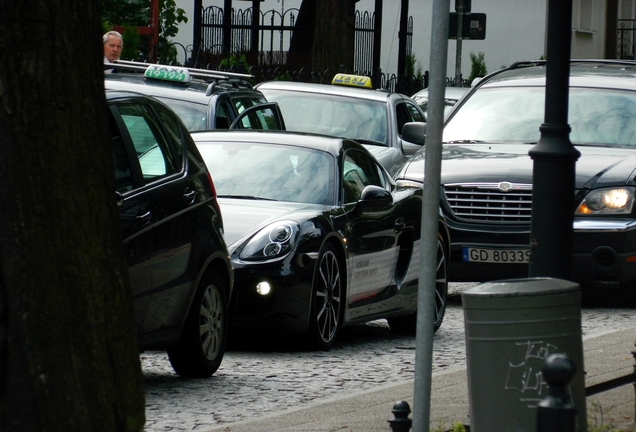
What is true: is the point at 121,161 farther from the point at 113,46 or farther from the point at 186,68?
the point at 113,46

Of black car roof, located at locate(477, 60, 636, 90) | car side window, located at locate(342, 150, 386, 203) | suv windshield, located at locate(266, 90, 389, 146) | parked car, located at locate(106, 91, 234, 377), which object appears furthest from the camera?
suv windshield, located at locate(266, 90, 389, 146)

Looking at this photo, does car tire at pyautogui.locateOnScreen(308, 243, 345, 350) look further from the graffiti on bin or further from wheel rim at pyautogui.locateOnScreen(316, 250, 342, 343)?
the graffiti on bin

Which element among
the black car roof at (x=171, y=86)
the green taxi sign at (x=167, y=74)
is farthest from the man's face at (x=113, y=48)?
the green taxi sign at (x=167, y=74)

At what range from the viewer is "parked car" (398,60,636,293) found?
11672 millimetres

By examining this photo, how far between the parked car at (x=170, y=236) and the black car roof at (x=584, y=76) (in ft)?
19.4

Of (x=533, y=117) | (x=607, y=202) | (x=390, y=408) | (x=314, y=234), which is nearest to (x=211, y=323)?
(x=314, y=234)

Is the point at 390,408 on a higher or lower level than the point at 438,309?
higher

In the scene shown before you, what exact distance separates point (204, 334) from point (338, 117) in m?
8.38

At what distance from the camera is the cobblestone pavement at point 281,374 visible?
23.6 ft

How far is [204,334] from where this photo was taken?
820cm

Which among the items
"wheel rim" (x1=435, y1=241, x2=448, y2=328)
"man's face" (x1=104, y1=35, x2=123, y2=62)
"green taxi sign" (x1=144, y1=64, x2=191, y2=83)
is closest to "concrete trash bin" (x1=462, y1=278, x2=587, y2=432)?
"wheel rim" (x1=435, y1=241, x2=448, y2=328)

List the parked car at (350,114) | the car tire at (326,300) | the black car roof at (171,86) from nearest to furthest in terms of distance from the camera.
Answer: the car tire at (326,300), the black car roof at (171,86), the parked car at (350,114)

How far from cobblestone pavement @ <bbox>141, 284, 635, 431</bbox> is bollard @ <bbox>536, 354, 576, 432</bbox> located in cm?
345

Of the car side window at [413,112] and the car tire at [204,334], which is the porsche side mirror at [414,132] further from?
the car tire at [204,334]
